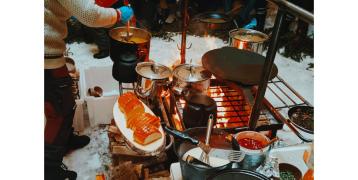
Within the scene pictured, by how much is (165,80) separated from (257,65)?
0.76 meters

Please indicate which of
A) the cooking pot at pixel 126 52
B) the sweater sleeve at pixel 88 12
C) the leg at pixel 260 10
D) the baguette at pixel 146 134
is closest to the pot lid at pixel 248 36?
the cooking pot at pixel 126 52

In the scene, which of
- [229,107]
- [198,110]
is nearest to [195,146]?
[198,110]

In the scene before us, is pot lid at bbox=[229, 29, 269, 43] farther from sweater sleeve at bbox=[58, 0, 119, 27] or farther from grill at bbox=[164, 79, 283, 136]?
sweater sleeve at bbox=[58, 0, 119, 27]

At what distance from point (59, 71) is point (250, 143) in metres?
1.81

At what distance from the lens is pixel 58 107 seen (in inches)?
113

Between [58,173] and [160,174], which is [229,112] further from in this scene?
[58,173]

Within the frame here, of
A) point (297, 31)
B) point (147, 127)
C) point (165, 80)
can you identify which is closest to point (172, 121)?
point (165, 80)

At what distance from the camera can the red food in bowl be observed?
5.71 feet

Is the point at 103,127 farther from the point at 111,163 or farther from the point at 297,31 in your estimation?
the point at 297,31

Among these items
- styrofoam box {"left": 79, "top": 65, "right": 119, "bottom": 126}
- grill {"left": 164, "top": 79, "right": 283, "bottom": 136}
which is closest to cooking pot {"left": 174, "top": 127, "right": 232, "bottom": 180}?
grill {"left": 164, "top": 79, "right": 283, "bottom": 136}

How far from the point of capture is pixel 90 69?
3857 mm

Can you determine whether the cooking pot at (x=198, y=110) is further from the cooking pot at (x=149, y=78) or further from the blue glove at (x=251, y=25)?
the blue glove at (x=251, y=25)

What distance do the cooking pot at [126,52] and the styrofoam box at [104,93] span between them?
21.7 inches

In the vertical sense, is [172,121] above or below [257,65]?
below
